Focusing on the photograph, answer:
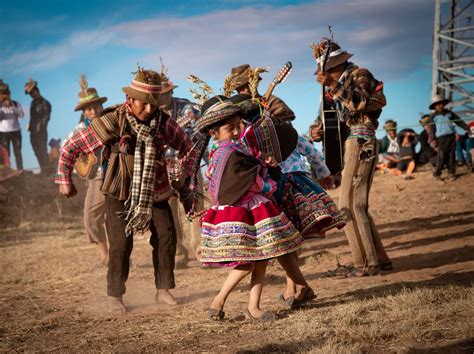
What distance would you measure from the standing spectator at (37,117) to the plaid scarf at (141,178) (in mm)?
11738

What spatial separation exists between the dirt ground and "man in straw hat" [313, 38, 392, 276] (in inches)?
14.1

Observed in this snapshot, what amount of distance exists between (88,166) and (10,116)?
8.60 metres

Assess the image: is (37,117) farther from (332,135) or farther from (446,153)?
(332,135)

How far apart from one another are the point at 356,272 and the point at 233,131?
2.66 meters

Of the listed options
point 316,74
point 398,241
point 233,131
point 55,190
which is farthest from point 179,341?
point 55,190

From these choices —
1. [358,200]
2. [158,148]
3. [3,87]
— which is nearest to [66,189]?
[158,148]

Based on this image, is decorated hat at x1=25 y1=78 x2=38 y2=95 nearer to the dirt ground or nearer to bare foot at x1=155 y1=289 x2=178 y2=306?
the dirt ground

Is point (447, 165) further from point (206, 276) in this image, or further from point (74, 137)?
point (74, 137)

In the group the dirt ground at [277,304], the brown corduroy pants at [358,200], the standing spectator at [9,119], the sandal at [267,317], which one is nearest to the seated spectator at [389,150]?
the dirt ground at [277,304]

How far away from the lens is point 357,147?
6852 mm

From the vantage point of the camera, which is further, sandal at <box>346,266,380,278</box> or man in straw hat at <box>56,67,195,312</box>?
sandal at <box>346,266,380,278</box>

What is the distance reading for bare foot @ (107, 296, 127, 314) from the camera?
20.1 feet

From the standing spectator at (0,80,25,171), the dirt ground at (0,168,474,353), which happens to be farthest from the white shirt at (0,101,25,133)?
the dirt ground at (0,168,474,353)

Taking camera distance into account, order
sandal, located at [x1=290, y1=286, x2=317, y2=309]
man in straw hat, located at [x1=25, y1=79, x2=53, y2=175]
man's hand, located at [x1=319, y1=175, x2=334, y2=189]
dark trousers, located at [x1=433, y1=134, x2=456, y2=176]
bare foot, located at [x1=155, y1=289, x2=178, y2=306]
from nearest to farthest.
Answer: sandal, located at [x1=290, y1=286, x2=317, y2=309], bare foot, located at [x1=155, y1=289, x2=178, y2=306], man's hand, located at [x1=319, y1=175, x2=334, y2=189], dark trousers, located at [x1=433, y1=134, x2=456, y2=176], man in straw hat, located at [x1=25, y1=79, x2=53, y2=175]
